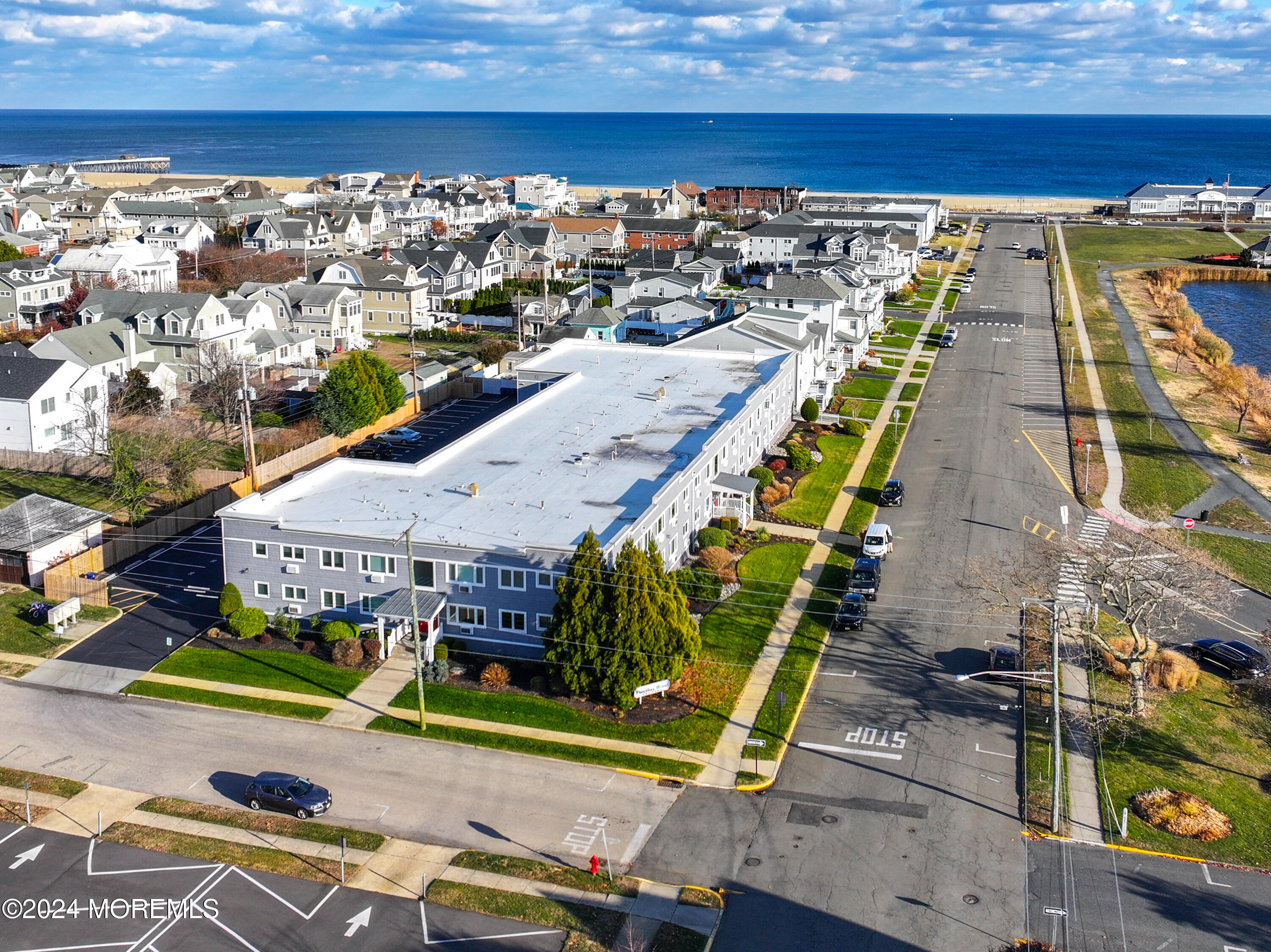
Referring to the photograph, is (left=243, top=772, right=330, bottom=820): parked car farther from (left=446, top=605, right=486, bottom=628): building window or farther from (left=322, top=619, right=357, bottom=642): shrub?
(left=446, top=605, right=486, bottom=628): building window

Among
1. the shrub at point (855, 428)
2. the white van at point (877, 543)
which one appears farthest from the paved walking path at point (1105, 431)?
the shrub at point (855, 428)

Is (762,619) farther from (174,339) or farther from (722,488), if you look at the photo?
(174,339)

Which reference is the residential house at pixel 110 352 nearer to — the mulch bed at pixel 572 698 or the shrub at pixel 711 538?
Answer: the shrub at pixel 711 538

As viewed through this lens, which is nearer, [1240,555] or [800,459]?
[1240,555]

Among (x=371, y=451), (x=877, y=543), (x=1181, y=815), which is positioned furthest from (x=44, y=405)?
(x=1181, y=815)

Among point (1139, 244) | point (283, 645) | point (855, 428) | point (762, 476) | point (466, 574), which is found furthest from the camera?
point (1139, 244)
